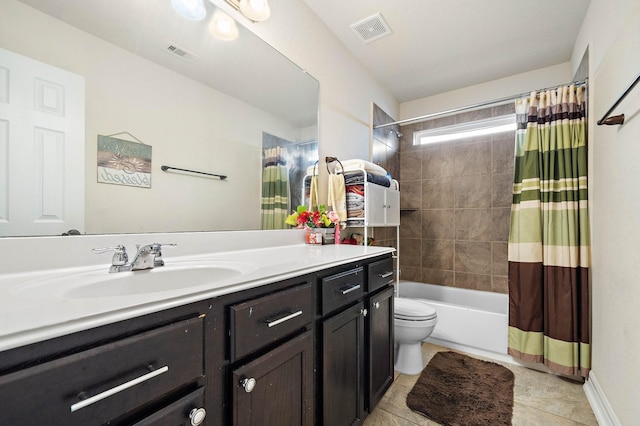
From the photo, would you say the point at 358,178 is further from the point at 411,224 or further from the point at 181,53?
the point at 411,224

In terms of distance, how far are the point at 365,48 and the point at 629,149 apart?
6.16 feet

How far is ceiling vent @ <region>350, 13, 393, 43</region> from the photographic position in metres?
2.04

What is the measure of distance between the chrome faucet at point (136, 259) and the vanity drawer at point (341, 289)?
61cm

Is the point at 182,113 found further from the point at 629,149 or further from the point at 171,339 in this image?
the point at 629,149

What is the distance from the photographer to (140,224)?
42.9 inches

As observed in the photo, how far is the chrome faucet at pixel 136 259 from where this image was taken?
2.96 feet

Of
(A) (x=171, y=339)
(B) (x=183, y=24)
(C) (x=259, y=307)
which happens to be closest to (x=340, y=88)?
(B) (x=183, y=24)

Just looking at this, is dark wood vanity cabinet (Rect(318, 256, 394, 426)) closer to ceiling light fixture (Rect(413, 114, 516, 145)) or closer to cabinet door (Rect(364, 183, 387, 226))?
cabinet door (Rect(364, 183, 387, 226))

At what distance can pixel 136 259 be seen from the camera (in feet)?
3.05

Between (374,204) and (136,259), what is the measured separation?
1540 millimetres

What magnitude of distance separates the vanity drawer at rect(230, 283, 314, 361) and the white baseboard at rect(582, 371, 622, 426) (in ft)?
5.23

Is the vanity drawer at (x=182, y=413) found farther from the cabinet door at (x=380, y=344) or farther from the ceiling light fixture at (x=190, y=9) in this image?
the ceiling light fixture at (x=190, y=9)

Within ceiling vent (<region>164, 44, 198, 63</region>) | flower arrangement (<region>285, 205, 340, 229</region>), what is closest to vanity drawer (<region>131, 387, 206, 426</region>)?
flower arrangement (<region>285, 205, 340, 229</region>)

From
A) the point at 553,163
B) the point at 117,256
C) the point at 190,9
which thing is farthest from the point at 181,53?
the point at 553,163
